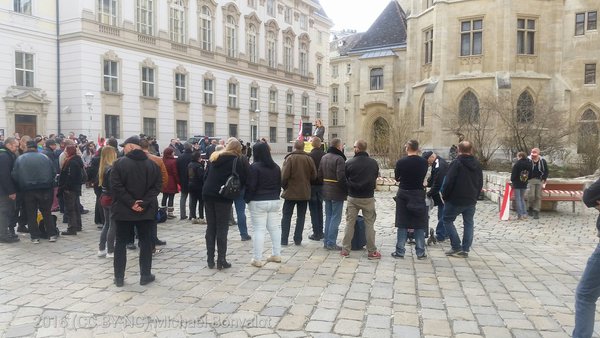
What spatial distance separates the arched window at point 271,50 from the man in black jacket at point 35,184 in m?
41.6

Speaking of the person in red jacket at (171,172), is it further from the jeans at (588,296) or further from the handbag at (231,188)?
the jeans at (588,296)

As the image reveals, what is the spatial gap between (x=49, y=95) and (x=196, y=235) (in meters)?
26.4

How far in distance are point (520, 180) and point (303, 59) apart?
45.5 m

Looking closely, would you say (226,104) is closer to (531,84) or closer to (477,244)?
(531,84)

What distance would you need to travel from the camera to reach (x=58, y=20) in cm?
3106

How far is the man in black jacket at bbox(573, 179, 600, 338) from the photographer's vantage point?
13.2 ft

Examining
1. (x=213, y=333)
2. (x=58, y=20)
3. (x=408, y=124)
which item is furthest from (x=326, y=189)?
(x=58, y=20)

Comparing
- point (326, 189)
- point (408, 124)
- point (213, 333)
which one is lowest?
point (213, 333)

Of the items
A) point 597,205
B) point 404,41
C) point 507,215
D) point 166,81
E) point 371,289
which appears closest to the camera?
point 597,205

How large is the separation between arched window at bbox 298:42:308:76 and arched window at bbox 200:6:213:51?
1581 cm

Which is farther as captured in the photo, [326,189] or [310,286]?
[326,189]

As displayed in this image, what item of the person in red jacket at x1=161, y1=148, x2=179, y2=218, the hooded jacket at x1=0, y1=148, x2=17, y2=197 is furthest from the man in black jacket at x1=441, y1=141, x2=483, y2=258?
the hooded jacket at x1=0, y1=148, x2=17, y2=197

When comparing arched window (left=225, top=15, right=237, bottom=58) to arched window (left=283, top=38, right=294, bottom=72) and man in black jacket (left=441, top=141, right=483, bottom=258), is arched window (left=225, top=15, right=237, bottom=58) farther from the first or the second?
man in black jacket (left=441, top=141, right=483, bottom=258)

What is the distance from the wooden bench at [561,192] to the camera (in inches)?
523
